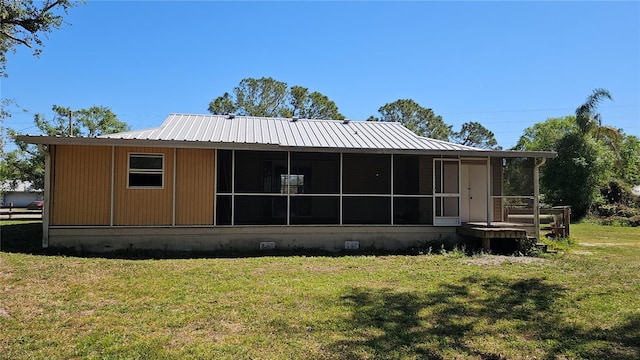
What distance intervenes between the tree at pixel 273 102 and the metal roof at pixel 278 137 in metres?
17.3

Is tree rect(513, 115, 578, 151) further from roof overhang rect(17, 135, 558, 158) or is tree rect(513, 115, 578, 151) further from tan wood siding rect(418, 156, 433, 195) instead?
roof overhang rect(17, 135, 558, 158)

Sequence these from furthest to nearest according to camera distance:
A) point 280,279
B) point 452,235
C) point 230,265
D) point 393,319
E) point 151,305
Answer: point 452,235, point 230,265, point 280,279, point 151,305, point 393,319

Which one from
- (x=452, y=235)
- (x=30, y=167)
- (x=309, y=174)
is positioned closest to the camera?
(x=452, y=235)

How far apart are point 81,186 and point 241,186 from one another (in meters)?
4.69

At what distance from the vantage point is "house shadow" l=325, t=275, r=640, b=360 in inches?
165

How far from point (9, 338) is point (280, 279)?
391 centimetres

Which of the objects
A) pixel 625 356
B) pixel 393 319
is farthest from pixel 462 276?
pixel 625 356

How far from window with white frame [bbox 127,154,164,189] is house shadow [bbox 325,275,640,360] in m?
6.28

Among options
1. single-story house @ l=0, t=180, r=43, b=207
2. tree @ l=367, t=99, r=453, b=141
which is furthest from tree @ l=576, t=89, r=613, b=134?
single-story house @ l=0, t=180, r=43, b=207

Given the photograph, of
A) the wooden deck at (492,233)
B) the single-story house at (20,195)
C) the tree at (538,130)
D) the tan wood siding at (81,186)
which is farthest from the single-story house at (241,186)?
the single-story house at (20,195)

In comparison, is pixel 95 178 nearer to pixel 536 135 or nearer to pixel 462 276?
pixel 462 276

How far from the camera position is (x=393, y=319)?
16.8 feet

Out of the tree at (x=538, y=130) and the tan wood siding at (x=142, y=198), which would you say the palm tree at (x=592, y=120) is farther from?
the tan wood siding at (x=142, y=198)

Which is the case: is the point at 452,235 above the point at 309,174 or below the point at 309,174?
below
